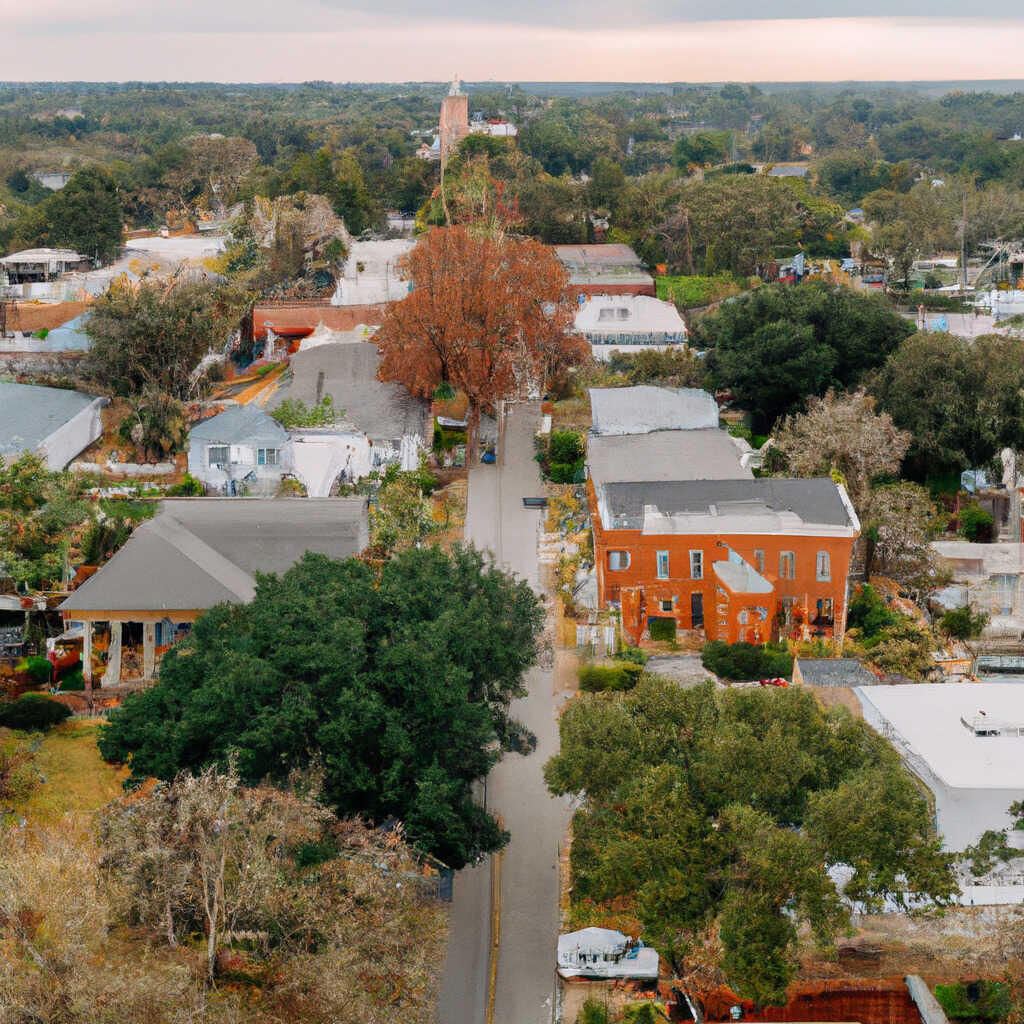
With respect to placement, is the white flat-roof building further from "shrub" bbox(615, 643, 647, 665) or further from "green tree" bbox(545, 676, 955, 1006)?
"shrub" bbox(615, 643, 647, 665)

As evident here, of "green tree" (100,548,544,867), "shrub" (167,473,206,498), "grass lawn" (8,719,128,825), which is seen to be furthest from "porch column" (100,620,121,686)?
"shrub" (167,473,206,498)

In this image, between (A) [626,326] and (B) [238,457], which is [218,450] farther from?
(A) [626,326]

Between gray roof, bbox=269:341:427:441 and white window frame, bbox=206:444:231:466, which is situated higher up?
gray roof, bbox=269:341:427:441

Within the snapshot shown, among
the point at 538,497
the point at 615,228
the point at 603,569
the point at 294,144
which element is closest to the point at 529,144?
the point at 294,144

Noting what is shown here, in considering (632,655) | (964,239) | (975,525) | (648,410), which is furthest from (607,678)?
(964,239)

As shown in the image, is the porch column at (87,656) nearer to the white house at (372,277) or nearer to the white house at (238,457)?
the white house at (238,457)

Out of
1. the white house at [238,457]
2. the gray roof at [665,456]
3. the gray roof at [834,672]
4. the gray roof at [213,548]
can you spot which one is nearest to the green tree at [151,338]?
the white house at [238,457]

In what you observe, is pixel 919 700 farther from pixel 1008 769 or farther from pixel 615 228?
pixel 615 228
